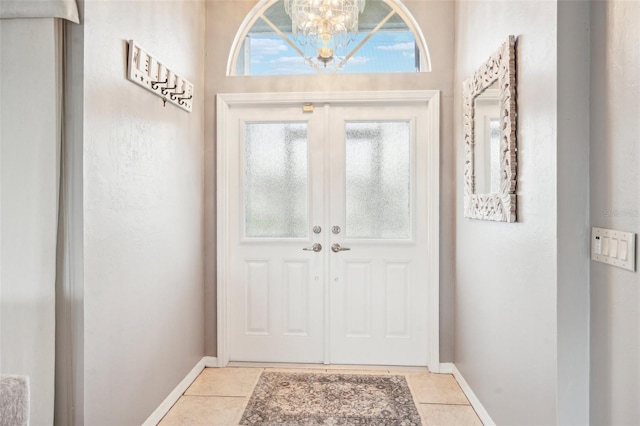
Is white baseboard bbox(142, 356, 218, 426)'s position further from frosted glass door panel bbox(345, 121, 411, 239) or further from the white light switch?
the white light switch

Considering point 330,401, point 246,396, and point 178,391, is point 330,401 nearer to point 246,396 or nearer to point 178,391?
point 246,396

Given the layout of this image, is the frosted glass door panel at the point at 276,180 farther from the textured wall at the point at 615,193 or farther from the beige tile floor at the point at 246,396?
the textured wall at the point at 615,193

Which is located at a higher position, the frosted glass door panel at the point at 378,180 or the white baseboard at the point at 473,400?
the frosted glass door panel at the point at 378,180

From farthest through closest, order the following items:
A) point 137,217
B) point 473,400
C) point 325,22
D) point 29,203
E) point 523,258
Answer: point 473,400 → point 325,22 → point 137,217 → point 523,258 → point 29,203

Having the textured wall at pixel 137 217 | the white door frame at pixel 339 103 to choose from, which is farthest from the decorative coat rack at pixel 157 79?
the white door frame at pixel 339 103

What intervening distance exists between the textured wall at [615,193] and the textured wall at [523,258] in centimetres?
12

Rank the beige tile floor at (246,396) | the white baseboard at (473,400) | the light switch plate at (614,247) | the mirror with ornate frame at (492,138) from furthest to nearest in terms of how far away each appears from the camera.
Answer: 1. the beige tile floor at (246,396)
2. the white baseboard at (473,400)
3. the mirror with ornate frame at (492,138)
4. the light switch plate at (614,247)

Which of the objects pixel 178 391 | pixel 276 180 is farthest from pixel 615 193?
pixel 178 391

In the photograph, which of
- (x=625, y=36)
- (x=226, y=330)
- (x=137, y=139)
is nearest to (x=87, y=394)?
(x=137, y=139)

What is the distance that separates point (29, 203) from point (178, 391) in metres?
1.51

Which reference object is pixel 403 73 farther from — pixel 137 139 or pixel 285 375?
pixel 285 375

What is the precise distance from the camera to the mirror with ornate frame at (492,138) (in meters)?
1.72

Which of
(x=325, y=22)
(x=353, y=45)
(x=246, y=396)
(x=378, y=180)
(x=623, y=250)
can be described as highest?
(x=353, y=45)

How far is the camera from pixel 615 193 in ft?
3.99
